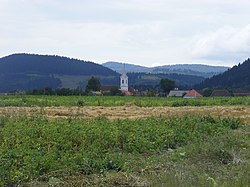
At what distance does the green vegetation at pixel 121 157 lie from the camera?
6875mm

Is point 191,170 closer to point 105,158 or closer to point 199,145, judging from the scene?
point 105,158

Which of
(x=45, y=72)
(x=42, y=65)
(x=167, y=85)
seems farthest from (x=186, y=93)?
(x=42, y=65)

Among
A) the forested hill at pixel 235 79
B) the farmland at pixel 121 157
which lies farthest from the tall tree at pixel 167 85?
the farmland at pixel 121 157

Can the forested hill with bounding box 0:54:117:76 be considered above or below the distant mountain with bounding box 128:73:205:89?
above

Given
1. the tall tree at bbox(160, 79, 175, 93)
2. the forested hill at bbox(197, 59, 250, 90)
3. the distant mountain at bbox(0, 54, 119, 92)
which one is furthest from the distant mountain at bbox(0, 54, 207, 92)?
the tall tree at bbox(160, 79, 175, 93)

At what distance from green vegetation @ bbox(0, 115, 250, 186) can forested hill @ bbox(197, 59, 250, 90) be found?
96.9m

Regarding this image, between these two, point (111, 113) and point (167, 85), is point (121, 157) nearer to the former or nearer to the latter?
point (111, 113)

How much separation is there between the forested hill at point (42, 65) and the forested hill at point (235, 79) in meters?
53.2

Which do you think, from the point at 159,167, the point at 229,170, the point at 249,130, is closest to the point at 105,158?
the point at 159,167

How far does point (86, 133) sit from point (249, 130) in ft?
20.2

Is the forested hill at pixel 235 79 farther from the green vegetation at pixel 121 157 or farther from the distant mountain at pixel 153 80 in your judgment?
the green vegetation at pixel 121 157

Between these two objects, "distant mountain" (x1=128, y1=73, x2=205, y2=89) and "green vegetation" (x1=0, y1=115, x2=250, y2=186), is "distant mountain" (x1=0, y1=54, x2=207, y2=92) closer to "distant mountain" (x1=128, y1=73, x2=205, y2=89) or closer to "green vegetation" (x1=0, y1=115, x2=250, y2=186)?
"distant mountain" (x1=128, y1=73, x2=205, y2=89)

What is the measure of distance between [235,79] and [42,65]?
69.4 m

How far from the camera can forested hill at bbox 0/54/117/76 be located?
153 m
